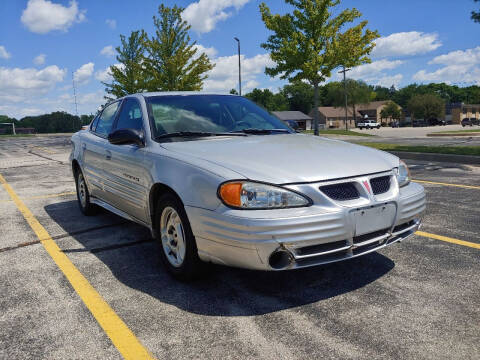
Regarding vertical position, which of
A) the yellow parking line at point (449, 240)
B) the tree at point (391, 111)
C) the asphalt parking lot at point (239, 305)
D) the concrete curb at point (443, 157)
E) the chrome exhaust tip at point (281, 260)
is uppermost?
the tree at point (391, 111)

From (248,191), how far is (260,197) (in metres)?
0.09

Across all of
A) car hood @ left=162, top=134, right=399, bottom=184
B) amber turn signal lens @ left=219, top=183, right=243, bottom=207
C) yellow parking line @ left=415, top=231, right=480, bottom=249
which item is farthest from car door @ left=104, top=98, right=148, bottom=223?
yellow parking line @ left=415, top=231, right=480, bottom=249

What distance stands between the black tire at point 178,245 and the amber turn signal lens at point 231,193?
450 mm

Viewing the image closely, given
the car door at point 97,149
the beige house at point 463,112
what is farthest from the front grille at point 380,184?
the beige house at point 463,112

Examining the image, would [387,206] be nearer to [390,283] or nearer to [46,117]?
[390,283]

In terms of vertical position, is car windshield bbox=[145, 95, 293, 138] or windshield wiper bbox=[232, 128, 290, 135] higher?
car windshield bbox=[145, 95, 293, 138]

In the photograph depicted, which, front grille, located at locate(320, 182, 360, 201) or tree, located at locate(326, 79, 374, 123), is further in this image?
tree, located at locate(326, 79, 374, 123)

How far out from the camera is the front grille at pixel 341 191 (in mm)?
2791

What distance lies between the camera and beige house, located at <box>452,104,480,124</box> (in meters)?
108

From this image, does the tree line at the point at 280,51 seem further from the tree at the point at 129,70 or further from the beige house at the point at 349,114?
the beige house at the point at 349,114

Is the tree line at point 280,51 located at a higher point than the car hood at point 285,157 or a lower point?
higher

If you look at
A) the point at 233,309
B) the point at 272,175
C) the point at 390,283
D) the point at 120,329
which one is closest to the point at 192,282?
the point at 233,309

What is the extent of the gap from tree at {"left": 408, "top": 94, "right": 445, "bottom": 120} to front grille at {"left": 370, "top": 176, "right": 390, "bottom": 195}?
10553cm

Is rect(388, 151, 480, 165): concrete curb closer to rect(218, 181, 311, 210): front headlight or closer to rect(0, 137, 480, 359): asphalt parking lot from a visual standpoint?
rect(0, 137, 480, 359): asphalt parking lot
